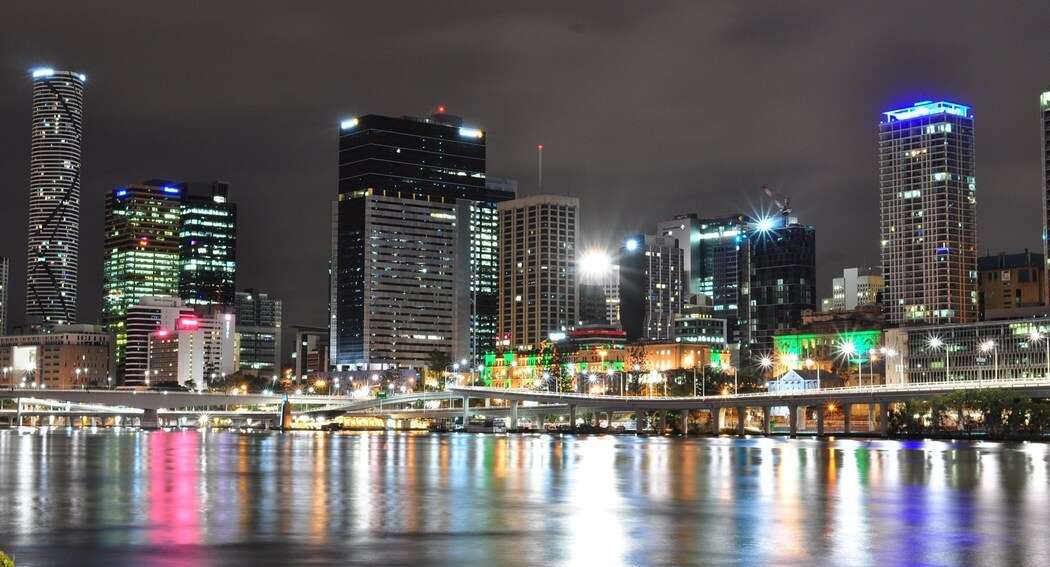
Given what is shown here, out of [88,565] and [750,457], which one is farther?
[750,457]

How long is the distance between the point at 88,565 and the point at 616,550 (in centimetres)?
1861

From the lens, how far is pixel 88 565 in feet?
152

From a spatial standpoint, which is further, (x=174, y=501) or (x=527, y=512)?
(x=174, y=501)

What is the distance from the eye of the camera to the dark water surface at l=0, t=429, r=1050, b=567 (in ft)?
163

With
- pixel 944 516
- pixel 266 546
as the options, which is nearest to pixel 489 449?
pixel 944 516

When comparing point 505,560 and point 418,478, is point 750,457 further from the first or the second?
point 505,560

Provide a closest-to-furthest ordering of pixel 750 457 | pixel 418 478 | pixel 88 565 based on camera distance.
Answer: pixel 88 565
pixel 418 478
pixel 750 457

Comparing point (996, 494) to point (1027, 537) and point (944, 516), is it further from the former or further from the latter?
point (1027, 537)

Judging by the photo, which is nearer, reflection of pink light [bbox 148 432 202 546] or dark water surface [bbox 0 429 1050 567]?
dark water surface [bbox 0 429 1050 567]

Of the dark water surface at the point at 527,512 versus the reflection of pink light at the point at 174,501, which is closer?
the dark water surface at the point at 527,512

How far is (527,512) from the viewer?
66562 millimetres

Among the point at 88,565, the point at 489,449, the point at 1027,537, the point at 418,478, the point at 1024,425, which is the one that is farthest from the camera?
the point at 1024,425

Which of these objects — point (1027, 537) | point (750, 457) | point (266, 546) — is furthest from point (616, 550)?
Answer: point (750, 457)

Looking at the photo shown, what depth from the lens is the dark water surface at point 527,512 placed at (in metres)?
49.6
